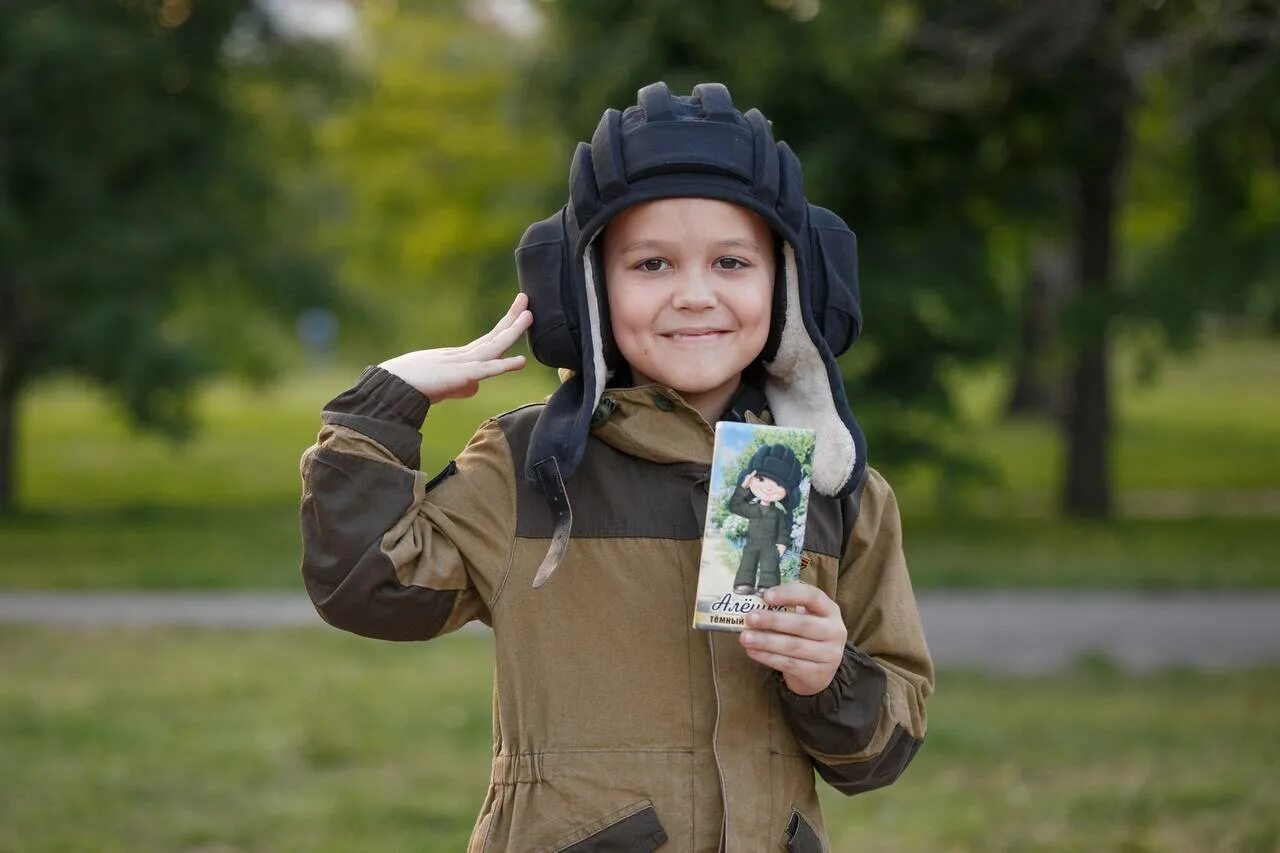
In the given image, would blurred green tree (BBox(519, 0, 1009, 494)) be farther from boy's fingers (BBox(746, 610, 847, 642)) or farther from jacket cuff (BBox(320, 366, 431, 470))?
boy's fingers (BBox(746, 610, 847, 642))

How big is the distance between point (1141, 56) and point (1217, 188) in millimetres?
3125

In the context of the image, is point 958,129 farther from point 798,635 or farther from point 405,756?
point 798,635

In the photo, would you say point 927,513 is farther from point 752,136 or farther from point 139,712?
point 752,136

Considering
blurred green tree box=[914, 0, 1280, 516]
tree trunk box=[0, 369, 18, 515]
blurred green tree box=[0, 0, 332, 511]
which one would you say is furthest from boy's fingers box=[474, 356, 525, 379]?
tree trunk box=[0, 369, 18, 515]

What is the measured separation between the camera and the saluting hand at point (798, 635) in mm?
2279

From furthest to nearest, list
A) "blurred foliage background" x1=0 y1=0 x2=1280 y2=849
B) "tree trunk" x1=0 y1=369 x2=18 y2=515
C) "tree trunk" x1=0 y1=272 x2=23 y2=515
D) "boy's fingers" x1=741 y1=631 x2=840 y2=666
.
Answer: "tree trunk" x1=0 y1=369 x2=18 y2=515 < "tree trunk" x1=0 y1=272 x2=23 y2=515 < "blurred foliage background" x1=0 y1=0 x2=1280 y2=849 < "boy's fingers" x1=741 y1=631 x2=840 y2=666

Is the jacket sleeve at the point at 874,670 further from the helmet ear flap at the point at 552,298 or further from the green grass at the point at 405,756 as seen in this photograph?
the green grass at the point at 405,756

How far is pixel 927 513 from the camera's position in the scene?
664 inches

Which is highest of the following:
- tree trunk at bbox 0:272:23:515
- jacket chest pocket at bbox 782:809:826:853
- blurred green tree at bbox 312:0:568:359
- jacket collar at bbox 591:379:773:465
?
blurred green tree at bbox 312:0:568:359

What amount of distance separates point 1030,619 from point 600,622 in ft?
27.7

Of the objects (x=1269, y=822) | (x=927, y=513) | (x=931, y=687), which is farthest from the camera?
(x=927, y=513)

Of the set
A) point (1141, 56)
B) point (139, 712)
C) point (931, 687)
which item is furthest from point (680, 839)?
point (1141, 56)

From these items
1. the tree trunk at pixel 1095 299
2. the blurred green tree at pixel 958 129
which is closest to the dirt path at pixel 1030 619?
the blurred green tree at pixel 958 129

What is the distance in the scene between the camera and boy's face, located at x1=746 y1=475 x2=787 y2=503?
7.59 ft
